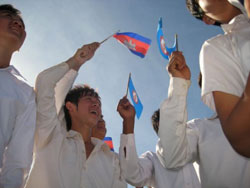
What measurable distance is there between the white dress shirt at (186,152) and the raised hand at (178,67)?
0.08m

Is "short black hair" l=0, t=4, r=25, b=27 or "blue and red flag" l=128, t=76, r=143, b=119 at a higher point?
"short black hair" l=0, t=4, r=25, b=27

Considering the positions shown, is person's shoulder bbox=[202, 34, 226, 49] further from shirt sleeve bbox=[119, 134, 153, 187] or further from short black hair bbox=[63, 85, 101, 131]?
short black hair bbox=[63, 85, 101, 131]

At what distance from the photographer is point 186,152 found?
2047 millimetres

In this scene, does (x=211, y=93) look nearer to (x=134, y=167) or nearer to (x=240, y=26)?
(x=240, y=26)

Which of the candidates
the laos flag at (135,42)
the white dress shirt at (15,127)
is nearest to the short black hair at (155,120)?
the laos flag at (135,42)

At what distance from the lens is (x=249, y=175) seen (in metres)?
1.78

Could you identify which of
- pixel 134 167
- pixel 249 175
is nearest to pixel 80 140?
pixel 134 167

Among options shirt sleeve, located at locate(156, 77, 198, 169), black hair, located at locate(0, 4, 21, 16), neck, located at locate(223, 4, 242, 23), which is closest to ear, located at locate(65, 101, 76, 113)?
black hair, located at locate(0, 4, 21, 16)

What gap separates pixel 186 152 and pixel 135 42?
10.8 feet

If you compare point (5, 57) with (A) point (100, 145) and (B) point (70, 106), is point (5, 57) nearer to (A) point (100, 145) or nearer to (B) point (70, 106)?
(B) point (70, 106)

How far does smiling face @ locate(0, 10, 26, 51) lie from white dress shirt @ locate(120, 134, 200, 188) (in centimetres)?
180

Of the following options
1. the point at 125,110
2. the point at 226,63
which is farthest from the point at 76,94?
the point at 226,63

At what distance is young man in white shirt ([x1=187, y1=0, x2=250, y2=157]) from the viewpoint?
1.13m

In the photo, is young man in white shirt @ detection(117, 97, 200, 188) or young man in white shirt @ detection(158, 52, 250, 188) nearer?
young man in white shirt @ detection(158, 52, 250, 188)
